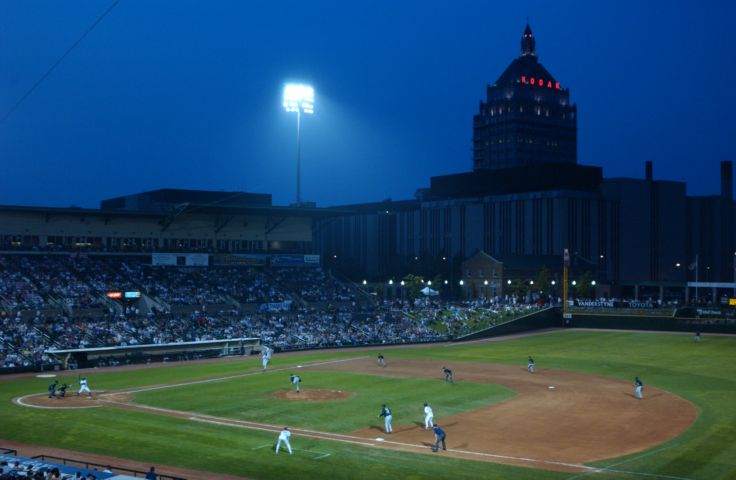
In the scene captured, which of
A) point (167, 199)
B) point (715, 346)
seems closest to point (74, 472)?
point (715, 346)

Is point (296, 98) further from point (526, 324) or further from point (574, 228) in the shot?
point (574, 228)

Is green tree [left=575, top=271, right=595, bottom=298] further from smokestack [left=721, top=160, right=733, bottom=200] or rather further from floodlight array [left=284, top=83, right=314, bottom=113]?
floodlight array [left=284, top=83, right=314, bottom=113]

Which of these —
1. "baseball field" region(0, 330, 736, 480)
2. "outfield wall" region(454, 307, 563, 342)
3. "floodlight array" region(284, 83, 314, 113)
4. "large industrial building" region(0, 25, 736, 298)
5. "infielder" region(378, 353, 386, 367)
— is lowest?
"baseball field" region(0, 330, 736, 480)

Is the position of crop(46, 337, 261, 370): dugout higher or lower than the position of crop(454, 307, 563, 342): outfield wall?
lower

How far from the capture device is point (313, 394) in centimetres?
4184

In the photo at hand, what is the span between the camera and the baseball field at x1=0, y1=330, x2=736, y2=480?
26.8m

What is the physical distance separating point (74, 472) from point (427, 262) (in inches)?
4535

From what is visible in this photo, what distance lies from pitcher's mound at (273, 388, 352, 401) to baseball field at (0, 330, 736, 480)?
11 centimetres

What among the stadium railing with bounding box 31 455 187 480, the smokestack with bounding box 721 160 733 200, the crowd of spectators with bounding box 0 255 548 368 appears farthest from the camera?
the smokestack with bounding box 721 160 733 200

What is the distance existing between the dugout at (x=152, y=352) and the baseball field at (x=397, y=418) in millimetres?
2583

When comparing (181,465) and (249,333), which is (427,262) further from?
(181,465)

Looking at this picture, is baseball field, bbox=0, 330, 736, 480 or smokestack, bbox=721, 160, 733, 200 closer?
baseball field, bbox=0, 330, 736, 480

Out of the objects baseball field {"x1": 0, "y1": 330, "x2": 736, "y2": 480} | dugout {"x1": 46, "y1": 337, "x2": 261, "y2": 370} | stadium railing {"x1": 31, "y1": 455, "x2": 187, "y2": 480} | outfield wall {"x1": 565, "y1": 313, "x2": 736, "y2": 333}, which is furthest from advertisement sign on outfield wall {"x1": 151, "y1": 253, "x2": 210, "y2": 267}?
stadium railing {"x1": 31, "y1": 455, "x2": 187, "y2": 480}

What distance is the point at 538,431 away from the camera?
32344mm
